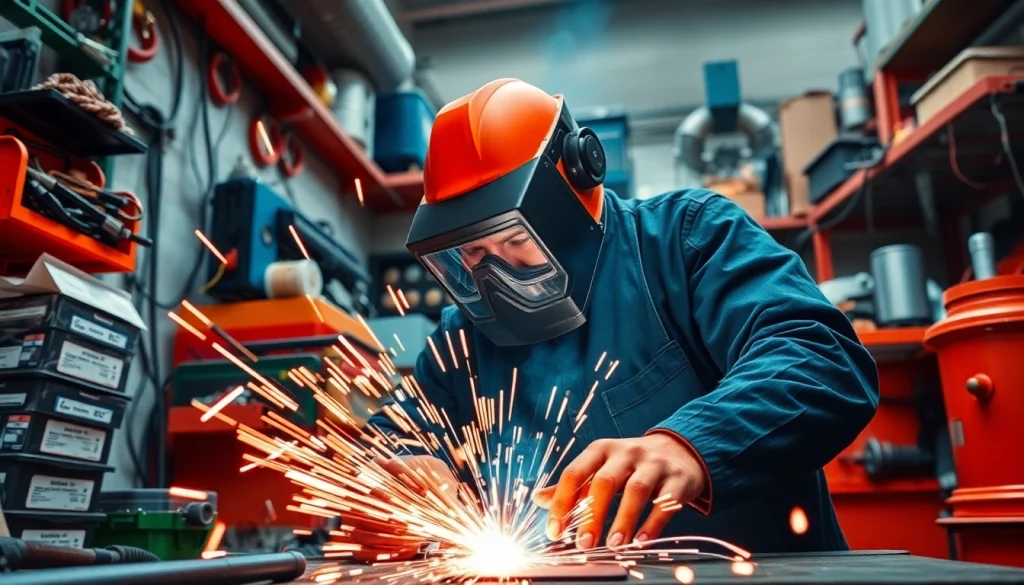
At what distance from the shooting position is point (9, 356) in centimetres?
176

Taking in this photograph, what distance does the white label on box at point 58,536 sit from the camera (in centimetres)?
170

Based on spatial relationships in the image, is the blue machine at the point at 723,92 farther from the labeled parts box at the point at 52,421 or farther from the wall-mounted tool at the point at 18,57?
the labeled parts box at the point at 52,421

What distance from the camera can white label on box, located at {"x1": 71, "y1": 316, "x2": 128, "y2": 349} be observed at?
1.81 meters

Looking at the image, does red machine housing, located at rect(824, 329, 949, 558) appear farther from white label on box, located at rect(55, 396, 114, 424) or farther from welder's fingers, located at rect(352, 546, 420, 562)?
white label on box, located at rect(55, 396, 114, 424)

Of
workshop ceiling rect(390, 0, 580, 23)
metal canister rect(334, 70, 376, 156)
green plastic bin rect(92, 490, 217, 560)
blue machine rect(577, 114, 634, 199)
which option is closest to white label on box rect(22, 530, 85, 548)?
green plastic bin rect(92, 490, 217, 560)

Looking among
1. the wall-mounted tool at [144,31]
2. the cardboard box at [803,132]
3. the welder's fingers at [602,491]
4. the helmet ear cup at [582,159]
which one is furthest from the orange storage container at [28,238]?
the cardboard box at [803,132]

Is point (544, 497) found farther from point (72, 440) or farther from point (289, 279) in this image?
point (289, 279)

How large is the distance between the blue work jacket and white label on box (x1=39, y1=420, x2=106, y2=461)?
65 cm

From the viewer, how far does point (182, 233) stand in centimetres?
301

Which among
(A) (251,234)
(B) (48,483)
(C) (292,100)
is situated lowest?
(B) (48,483)

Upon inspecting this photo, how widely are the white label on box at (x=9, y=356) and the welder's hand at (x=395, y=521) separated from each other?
0.82 meters

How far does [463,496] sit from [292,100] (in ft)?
8.24

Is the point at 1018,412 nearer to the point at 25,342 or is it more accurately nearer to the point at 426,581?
the point at 426,581

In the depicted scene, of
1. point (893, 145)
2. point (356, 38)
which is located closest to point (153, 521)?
point (356, 38)
